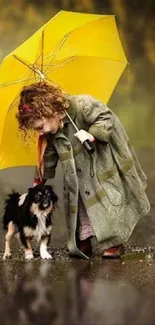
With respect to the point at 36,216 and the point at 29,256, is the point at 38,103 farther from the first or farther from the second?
the point at 29,256

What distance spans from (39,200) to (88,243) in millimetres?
399

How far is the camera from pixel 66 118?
3.36 metres

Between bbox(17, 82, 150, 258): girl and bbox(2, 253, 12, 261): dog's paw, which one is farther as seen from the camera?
bbox(2, 253, 12, 261): dog's paw

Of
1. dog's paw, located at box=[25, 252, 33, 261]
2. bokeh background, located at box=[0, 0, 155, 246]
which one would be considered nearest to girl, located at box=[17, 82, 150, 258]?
dog's paw, located at box=[25, 252, 33, 261]

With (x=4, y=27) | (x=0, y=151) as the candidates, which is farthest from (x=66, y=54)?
(x=4, y=27)

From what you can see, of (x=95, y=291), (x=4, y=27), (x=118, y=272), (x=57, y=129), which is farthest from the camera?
(x=4, y=27)

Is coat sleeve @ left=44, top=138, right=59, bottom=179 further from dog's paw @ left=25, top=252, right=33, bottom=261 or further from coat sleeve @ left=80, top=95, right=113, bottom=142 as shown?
dog's paw @ left=25, top=252, right=33, bottom=261

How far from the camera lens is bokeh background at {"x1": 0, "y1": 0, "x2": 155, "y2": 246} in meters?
4.20

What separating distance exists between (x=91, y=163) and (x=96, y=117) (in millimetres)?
239

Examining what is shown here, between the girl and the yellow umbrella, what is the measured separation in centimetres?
15

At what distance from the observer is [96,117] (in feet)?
10.8

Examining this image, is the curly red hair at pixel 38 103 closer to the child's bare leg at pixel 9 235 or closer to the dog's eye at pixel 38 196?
the dog's eye at pixel 38 196

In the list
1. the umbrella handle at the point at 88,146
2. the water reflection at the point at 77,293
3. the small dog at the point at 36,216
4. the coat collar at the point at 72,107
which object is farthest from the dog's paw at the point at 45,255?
the coat collar at the point at 72,107

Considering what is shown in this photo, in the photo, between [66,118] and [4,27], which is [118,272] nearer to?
[66,118]
